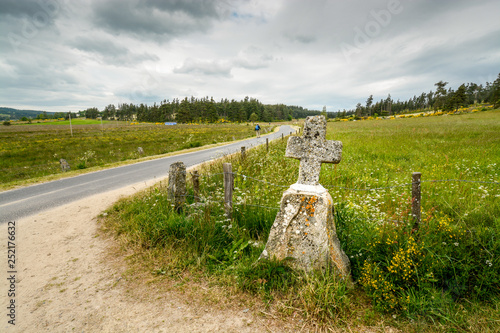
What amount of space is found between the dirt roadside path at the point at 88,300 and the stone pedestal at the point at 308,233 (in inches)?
36.4

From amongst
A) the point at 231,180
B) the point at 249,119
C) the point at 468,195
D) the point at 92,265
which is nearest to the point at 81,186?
the point at 92,265

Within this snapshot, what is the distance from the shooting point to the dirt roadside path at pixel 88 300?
9.36 ft

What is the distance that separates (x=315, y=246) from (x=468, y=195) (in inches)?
195

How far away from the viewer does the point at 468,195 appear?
18.0ft

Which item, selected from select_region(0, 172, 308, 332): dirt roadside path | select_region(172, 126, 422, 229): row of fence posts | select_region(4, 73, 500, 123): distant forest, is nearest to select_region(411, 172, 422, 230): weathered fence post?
select_region(172, 126, 422, 229): row of fence posts

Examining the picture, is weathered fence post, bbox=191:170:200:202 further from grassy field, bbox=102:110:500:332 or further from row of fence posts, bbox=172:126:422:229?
grassy field, bbox=102:110:500:332

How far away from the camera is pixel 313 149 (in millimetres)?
3477

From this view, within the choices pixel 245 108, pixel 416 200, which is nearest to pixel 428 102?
pixel 245 108

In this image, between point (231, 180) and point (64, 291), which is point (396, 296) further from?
point (64, 291)

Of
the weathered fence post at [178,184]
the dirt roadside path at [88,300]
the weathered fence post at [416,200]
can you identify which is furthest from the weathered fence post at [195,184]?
the weathered fence post at [416,200]

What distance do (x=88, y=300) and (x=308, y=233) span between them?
3426 mm

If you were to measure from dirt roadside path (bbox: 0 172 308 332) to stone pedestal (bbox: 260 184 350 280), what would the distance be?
925 millimetres

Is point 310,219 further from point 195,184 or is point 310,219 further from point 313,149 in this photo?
point 195,184

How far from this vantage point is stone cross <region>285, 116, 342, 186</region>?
341 centimetres
